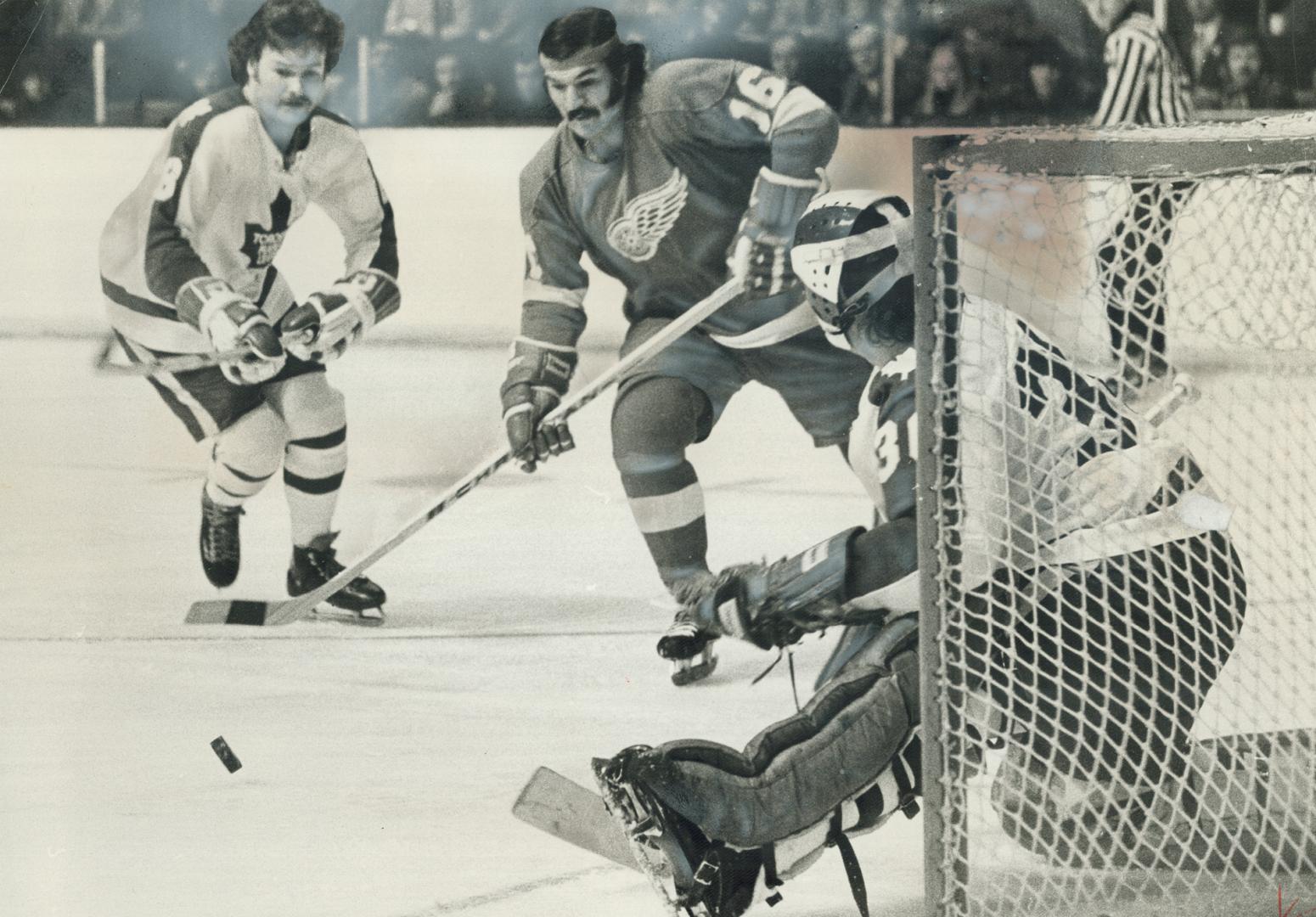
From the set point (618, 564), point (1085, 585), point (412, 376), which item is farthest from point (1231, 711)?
point (412, 376)

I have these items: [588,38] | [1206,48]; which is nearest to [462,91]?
[588,38]

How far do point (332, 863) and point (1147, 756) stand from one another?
135cm

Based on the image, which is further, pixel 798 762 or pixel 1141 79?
pixel 1141 79

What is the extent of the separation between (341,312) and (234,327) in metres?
0.18

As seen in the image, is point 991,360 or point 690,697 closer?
point 991,360

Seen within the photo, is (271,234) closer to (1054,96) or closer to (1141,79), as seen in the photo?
(1054,96)

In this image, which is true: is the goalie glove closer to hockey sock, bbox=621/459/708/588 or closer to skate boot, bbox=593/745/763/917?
hockey sock, bbox=621/459/708/588

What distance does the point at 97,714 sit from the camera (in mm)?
2258

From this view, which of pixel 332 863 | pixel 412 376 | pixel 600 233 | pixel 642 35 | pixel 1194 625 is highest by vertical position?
pixel 642 35

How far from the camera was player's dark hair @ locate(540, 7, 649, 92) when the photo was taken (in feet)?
7.12

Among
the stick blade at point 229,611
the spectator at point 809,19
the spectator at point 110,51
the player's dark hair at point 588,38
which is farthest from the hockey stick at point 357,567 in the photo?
the spectator at point 110,51

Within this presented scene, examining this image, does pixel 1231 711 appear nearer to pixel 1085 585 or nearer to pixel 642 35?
pixel 1085 585

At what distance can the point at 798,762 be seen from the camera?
210cm

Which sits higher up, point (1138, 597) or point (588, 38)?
point (588, 38)
